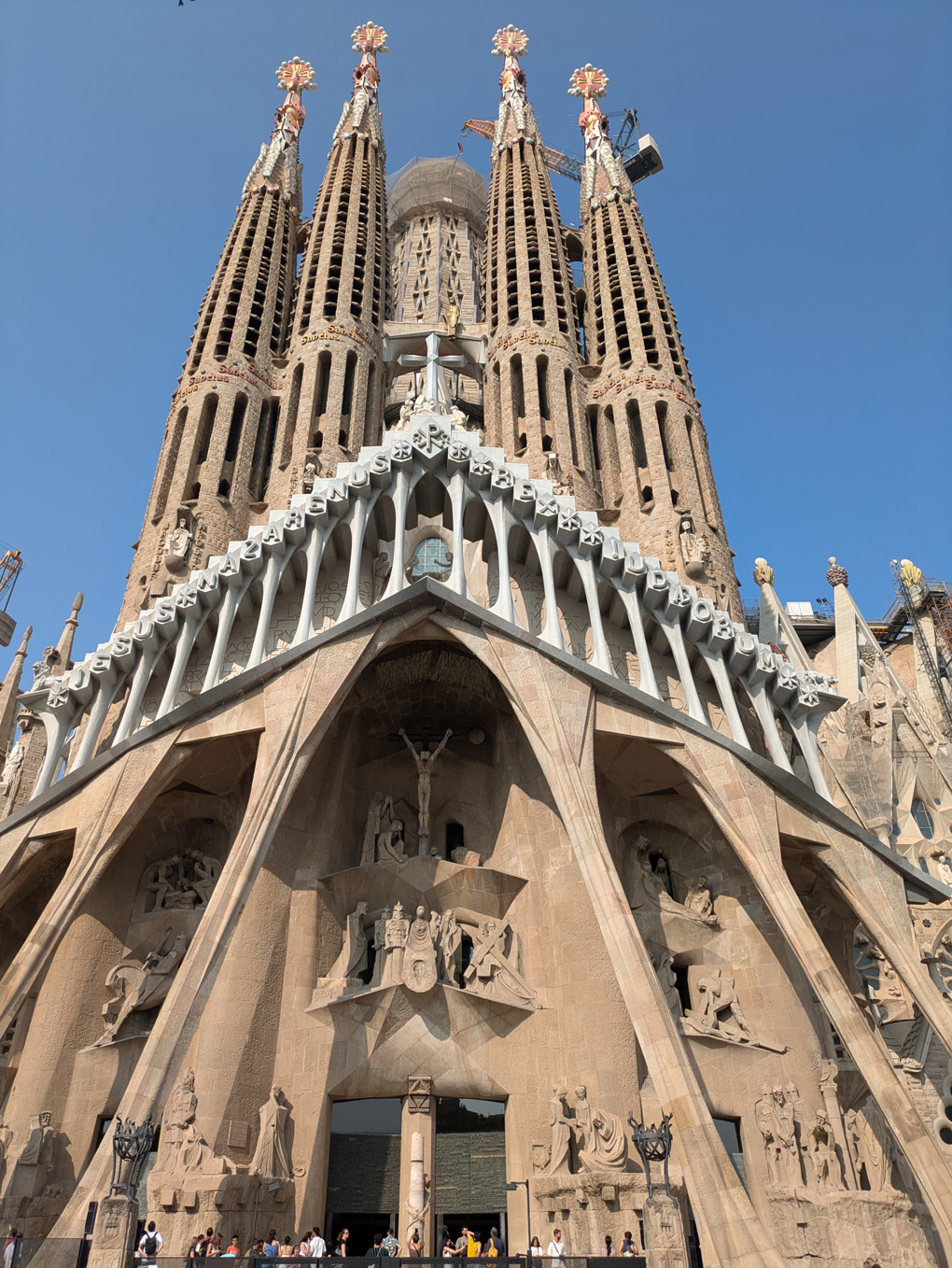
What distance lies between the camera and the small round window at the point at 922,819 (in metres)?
20.3

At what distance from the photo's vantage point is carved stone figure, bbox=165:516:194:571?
62.0 feet

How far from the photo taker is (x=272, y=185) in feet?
95.2

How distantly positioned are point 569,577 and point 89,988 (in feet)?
34.4

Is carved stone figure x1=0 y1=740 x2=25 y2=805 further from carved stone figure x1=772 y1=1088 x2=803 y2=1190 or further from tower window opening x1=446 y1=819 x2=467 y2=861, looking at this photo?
carved stone figure x1=772 y1=1088 x2=803 y2=1190

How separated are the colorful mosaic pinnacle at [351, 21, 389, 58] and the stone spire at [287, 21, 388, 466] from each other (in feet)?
16.5

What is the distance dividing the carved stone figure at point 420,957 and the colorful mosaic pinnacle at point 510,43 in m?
34.0

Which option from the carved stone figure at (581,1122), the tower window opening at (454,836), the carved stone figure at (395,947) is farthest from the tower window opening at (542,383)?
A: the carved stone figure at (581,1122)

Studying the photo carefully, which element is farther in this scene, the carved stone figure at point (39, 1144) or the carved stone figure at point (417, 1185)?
the carved stone figure at point (417, 1185)

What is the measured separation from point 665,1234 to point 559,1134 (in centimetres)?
376

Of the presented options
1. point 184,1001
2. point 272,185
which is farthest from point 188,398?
point 184,1001

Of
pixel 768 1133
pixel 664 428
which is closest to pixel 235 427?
pixel 664 428

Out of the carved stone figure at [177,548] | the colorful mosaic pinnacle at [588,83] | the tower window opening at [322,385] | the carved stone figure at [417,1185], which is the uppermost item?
the colorful mosaic pinnacle at [588,83]

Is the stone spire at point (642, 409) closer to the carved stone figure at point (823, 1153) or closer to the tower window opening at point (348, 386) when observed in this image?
the tower window opening at point (348, 386)

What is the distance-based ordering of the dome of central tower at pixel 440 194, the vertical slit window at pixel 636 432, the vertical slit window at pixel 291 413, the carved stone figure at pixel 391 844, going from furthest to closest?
the dome of central tower at pixel 440 194
the vertical slit window at pixel 636 432
the vertical slit window at pixel 291 413
the carved stone figure at pixel 391 844
